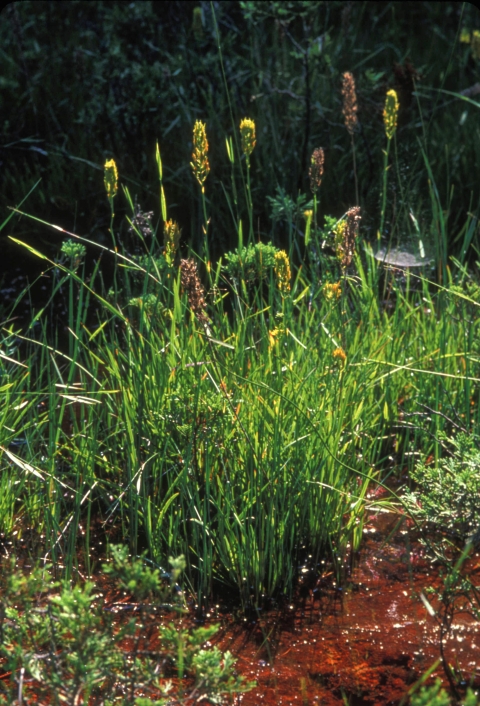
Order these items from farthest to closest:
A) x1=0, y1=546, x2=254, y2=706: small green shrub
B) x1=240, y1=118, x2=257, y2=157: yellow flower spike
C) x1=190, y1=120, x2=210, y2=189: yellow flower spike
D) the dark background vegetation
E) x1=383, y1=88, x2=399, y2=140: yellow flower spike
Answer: the dark background vegetation → x1=383, y1=88, x2=399, y2=140: yellow flower spike → x1=240, y1=118, x2=257, y2=157: yellow flower spike → x1=190, y1=120, x2=210, y2=189: yellow flower spike → x1=0, y1=546, x2=254, y2=706: small green shrub

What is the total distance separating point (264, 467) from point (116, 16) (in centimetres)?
351

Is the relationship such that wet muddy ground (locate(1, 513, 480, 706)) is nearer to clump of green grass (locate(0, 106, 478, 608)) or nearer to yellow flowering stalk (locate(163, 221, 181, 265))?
clump of green grass (locate(0, 106, 478, 608))

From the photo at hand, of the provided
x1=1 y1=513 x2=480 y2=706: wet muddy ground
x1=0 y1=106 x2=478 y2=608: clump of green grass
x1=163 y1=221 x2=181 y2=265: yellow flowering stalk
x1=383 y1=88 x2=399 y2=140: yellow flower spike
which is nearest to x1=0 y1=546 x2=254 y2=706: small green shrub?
x1=1 y1=513 x2=480 y2=706: wet muddy ground

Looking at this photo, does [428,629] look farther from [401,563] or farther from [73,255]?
[73,255]

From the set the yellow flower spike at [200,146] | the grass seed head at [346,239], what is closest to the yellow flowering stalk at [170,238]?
the yellow flower spike at [200,146]

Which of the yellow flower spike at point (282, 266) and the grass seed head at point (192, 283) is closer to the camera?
the grass seed head at point (192, 283)

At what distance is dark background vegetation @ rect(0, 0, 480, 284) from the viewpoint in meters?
3.94

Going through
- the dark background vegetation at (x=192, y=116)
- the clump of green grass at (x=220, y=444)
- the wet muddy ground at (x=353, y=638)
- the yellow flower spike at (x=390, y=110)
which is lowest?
the wet muddy ground at (x=353, y=638)

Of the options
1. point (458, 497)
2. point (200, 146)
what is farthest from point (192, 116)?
point (458, 497)

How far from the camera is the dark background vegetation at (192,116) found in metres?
Result: 3.94

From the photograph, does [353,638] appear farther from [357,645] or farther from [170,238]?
[170,238]

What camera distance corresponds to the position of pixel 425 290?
2.85 meters

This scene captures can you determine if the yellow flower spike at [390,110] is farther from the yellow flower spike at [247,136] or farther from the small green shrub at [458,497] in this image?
the small green shrub at [458,497]

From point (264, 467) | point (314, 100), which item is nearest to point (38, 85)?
point (314, 100)
